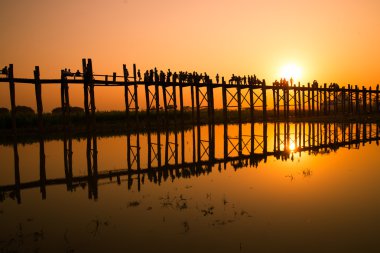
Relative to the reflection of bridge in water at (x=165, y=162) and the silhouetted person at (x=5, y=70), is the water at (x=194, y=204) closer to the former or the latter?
the reflection of bridge in water at (x=165, y=162)

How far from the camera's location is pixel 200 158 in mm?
13188

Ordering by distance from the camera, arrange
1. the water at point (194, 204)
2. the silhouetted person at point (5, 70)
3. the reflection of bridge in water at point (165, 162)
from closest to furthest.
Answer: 1. the water at point (194, 204)
2. the reflection of bridge in water at point (165, 162)
3. the silhouetted person at point (5, 70)

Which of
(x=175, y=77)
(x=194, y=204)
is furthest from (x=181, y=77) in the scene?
(x=194, y=204)

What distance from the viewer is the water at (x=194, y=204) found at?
5.05 m

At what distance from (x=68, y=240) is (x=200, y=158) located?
27.4ft

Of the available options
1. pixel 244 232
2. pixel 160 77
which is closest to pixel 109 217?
pixel 244 232

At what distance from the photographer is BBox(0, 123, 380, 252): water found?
5047 mm

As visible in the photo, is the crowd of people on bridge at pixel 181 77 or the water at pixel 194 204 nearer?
the water at pixel 194 204

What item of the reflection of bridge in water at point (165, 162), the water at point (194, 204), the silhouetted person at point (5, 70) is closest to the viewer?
the water at point (194, 204)

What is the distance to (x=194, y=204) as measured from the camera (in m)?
7.04

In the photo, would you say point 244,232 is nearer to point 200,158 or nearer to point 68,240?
point 68,240

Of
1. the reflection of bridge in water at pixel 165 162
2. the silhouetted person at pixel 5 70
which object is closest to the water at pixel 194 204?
the reflection of bridge in water at pixel 165 162

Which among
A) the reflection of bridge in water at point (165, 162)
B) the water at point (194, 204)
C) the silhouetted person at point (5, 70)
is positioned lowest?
the water at point (194, 204)

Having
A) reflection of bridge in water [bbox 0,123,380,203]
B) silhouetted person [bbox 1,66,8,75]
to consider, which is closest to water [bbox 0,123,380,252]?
reflection of bridge in water [bbox 0,123,380,203]
